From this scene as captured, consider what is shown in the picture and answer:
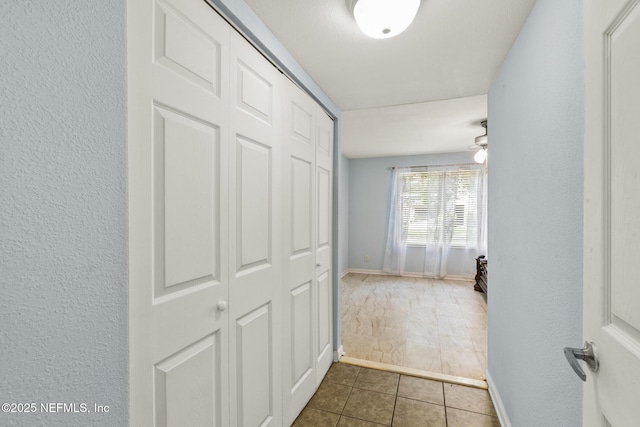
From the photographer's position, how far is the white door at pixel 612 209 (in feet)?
1.71

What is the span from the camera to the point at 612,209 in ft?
1.94

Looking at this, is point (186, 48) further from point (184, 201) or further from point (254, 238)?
point (254, 238)

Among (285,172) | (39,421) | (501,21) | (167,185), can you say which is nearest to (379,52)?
(501,21)

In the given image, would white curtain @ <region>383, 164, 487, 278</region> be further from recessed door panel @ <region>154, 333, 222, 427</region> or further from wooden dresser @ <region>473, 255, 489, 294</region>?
recessed door panel @ <region>154, 333, 222, 427</region>

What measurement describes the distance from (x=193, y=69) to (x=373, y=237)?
17.1ft

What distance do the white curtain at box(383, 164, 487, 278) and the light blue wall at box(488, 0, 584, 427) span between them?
377 centimetres

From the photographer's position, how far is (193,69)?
3.27 ft

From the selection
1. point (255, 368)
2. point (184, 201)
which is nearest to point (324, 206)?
point (255, 368)

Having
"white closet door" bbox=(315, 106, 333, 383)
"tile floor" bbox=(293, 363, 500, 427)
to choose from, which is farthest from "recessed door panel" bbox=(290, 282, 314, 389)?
"tile floor" bbox=(293, 363, 500, 427)

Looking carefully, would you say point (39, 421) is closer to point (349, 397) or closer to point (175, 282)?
point (175, 282)

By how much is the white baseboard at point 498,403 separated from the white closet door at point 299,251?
1152 mm

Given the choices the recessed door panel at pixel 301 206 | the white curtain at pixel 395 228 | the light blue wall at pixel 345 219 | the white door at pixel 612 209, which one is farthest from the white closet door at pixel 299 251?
the white curtain at pixel 395 228

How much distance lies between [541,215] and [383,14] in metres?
1.04

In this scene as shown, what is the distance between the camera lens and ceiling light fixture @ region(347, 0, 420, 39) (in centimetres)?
113
